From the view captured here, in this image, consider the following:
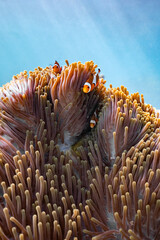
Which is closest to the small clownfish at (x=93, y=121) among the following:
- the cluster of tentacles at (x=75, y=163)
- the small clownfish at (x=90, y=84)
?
the cluster of tentacles at (x=75, y=163)

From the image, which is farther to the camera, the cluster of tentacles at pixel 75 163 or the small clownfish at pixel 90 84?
the small clownfish at pixel 90 84

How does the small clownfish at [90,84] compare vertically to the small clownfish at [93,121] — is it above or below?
above

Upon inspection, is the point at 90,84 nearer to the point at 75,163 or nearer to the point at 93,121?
the point at 93,121

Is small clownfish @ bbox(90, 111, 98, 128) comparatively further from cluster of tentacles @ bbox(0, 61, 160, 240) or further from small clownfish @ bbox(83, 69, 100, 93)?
small clownfish @ bbox(83, 69, 100, 93)

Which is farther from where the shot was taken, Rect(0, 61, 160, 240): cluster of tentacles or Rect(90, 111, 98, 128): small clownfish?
Rect(90, 111, 98, 128): small clownfish

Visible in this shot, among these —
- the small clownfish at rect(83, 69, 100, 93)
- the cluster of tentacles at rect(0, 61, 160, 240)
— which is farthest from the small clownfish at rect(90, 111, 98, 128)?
the small clownfish at rect(83, 69, 100, 93)

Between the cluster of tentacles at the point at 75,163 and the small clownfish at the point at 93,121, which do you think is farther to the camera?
the small clownfish at the point at 93,121

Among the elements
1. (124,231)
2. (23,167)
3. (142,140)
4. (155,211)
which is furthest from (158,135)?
(23,167)

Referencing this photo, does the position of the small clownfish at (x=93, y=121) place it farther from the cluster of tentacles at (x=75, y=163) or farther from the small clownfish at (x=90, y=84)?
the small clownfish at (x=90, y=84)

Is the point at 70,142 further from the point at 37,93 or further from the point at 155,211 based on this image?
the point at 155,211
